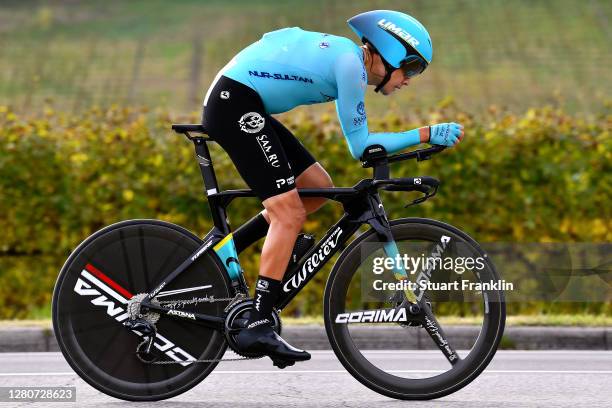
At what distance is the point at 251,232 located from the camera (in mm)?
6004

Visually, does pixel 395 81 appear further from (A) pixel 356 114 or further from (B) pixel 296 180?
(B) pixel 296 180

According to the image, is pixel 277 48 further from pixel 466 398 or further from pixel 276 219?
pixel 466 398

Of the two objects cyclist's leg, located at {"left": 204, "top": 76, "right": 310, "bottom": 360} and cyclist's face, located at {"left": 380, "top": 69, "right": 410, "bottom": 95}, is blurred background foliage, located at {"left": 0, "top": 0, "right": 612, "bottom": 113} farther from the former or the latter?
cyclist's leg, located at {"left": 204, "top": 76, "right": 310, "bottom": 360}

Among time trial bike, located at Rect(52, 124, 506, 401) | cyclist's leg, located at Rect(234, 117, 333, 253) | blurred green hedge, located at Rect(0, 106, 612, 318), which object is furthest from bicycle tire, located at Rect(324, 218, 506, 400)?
blurred green hedge, located at Rect(0, 106, 612, 318)

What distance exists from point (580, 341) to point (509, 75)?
29.5m

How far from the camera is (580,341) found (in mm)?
8898

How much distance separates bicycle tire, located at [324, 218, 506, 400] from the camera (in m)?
5.83

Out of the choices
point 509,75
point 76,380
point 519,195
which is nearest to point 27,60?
point 509,75

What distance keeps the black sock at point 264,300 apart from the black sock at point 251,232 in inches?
12.1

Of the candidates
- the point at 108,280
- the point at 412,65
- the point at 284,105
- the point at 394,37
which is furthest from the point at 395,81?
the point at 108,280

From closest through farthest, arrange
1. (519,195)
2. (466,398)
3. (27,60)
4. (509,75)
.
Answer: (466,398), (519,195), (509,75), (27,60)

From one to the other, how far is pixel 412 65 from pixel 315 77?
0.46 metres

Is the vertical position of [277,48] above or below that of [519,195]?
above

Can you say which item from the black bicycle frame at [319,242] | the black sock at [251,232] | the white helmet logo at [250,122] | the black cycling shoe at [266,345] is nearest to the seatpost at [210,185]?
the black bicycle frame at [319,242]
